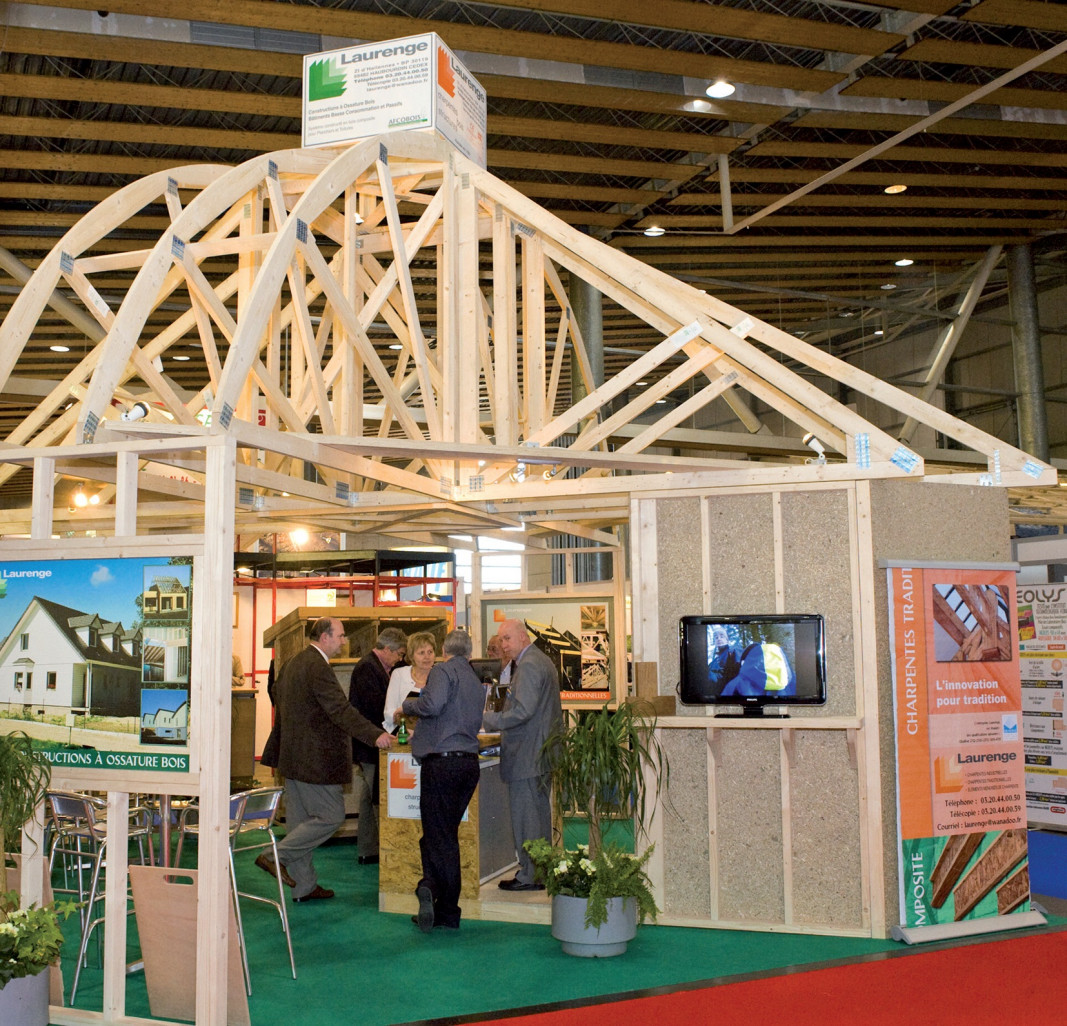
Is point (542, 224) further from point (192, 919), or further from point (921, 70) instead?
point (192, 919)

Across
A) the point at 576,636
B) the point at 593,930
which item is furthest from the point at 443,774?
the point at 576,636

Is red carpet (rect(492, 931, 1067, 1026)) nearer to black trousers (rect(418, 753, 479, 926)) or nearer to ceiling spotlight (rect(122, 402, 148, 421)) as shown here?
black trousers (rect(418, 753, 479, 926))

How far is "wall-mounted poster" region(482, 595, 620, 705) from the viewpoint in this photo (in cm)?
1172

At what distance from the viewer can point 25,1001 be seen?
4.55 meters

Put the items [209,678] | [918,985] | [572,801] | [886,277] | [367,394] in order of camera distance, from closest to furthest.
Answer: [209,678] → [918,985] → [572,801] → [886,277] → [367,394]

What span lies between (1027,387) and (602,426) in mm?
8369

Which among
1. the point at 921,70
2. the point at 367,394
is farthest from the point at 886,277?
the point at 367,394

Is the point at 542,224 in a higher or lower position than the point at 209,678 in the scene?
higher

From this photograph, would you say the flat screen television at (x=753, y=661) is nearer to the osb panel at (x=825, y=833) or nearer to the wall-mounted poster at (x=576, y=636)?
the osb panel at (x=825, y=833)

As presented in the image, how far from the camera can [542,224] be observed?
6.84 meters

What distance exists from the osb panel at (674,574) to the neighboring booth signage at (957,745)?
45.8 inches

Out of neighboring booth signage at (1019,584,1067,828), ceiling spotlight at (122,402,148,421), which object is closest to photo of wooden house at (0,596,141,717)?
ceiling spotlight at (122,402,148,421)

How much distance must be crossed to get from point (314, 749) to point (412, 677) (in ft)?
4.16

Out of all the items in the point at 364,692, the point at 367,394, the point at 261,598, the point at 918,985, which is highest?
the point at 367,394
